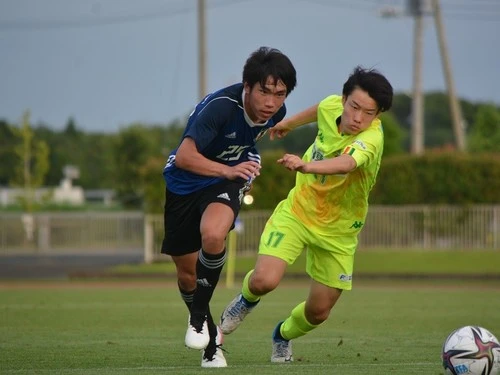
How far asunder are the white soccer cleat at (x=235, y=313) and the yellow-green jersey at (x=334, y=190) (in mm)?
912

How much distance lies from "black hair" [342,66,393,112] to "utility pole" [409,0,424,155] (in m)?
29.9

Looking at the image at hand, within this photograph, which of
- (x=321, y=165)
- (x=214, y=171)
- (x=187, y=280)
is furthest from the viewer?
(x=187, y=280)

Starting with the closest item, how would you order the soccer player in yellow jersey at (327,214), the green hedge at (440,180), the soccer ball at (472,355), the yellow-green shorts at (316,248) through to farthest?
the soccer ball at (472,355) < the soccer player in yellow jersey at (327,214) < the yellow-green shorts at (316,248) < the green hedge at (440,180)

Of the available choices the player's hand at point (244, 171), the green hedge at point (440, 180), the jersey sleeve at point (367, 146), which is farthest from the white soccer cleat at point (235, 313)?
the green hedge at point (440, 180)

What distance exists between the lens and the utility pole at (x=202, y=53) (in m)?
37.2

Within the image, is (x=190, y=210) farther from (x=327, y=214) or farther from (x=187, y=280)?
(x=327, y=214)

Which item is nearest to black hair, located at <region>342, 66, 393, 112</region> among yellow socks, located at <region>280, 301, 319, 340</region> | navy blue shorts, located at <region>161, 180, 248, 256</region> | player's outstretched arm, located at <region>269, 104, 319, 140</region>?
player's outstretched arm, located at <region>269, 104, 319, 140</region>

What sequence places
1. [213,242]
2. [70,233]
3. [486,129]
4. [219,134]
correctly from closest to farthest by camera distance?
1. [213,242]
2. [219,134]
3. [70,233]
4. [486,129]


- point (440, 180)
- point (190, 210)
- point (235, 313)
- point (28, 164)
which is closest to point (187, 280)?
point (235, 313)

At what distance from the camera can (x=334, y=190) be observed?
34.1 ft

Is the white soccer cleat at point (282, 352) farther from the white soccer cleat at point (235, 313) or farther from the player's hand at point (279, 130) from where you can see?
the player's hand at point (279, 130)

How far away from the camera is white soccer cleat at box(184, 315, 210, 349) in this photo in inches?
394

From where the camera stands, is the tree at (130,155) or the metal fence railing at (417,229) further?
the tree at (130,155)

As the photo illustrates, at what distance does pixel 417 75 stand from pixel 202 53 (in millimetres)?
7733
